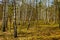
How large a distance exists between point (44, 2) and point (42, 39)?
2004 centimetres

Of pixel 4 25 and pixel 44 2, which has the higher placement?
pixel 44 2

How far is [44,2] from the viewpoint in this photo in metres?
31.4

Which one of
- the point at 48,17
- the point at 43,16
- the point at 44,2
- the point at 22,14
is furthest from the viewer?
the point at 43,16

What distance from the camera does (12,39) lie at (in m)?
11.7

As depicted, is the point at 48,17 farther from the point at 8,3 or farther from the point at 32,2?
the point at 8,3

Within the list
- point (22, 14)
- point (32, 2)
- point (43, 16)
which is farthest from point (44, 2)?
point (43, 16)

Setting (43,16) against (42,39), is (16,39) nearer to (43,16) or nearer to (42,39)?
(42,39)

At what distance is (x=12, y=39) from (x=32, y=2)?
43.0ft

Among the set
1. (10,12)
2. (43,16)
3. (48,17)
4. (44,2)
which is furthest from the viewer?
(43,16)

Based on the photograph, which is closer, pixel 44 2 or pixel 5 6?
pixel 5 6

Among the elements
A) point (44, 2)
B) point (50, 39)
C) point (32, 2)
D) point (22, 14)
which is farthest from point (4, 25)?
point (44, 2)

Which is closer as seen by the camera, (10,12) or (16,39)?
(16,39)

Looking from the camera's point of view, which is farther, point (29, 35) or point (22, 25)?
point (22, 25)

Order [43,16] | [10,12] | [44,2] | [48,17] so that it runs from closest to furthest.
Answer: [10,12], [44,2], [48,17], [43,16]
